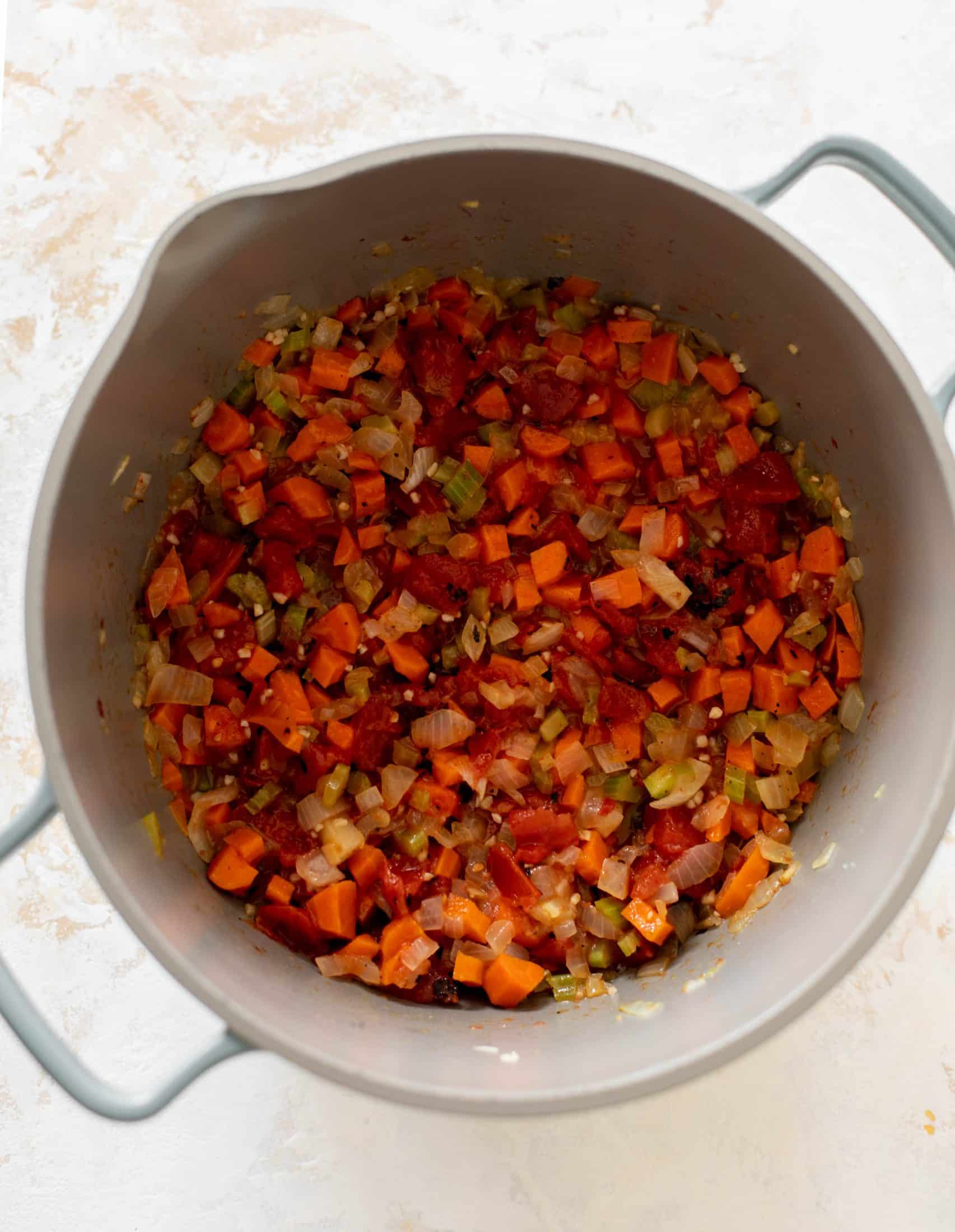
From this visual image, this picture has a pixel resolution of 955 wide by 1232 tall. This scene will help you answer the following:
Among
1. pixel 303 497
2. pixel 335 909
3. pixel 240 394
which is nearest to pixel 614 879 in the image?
pixel 335 909

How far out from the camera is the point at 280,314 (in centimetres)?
168

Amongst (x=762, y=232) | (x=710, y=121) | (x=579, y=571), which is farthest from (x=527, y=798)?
(x=710, y=121)

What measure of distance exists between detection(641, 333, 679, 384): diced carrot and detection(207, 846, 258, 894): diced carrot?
42.9 inches

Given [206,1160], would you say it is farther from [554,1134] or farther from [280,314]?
[280,314]

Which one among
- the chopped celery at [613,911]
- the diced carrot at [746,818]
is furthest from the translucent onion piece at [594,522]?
the chopped celery at [613,911]

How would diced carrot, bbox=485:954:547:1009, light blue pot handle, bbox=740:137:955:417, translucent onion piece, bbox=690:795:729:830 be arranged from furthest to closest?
translucent onion piece, bbox=690:795:729:830
diced carrot, bbox=485:954:547:1009
light blue pot handle, bbox=740:137:955:417

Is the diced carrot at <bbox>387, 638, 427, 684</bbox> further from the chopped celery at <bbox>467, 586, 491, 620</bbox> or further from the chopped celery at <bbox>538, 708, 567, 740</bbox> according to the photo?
the chopped celery at <bbox>538, 708, 567, 740</bbox>

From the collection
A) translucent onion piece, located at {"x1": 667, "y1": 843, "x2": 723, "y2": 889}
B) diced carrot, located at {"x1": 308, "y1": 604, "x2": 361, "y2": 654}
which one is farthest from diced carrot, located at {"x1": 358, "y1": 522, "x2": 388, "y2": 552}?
translucent onion piece, located at {"x1": 667, "y1": 843, "x2": 723, "y2": 889}

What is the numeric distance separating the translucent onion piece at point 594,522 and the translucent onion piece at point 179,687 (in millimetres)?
706

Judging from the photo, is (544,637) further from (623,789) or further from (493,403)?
(493,403)

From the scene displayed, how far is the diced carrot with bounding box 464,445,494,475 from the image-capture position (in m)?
1.77

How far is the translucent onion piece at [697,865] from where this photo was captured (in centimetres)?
172

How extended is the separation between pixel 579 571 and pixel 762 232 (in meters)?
0.65

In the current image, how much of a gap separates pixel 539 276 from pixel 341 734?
0.88 metres
